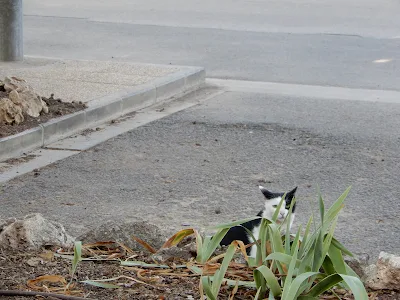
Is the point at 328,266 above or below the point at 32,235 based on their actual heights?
above

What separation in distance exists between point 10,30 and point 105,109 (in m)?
3.52

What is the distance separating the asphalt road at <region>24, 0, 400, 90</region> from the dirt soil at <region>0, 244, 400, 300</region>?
840 cm

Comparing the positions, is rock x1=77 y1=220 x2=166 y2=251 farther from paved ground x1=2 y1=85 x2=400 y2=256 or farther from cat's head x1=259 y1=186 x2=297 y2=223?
paved ground x1=2 y1=85 x2=400 y2=256

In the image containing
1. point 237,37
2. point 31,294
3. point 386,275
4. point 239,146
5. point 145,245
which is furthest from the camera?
point 237,37

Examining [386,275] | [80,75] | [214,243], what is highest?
[214,243]

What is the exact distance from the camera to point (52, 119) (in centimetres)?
819

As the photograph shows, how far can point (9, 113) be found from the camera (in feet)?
25.8

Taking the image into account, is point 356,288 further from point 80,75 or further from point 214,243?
point 80,75

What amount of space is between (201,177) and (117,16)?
13.6 metres

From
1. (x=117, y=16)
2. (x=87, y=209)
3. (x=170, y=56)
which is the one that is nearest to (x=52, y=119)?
(x=87, y=209)

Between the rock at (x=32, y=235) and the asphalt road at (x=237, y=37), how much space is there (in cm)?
813

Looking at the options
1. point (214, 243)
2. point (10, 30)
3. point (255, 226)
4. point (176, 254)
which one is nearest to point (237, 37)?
point (10, 30)

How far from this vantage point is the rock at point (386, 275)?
3.53 metres

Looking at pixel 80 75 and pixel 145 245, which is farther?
pixel 80 75
